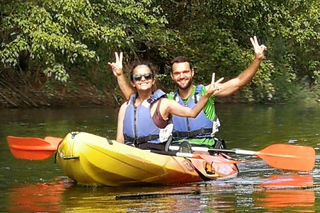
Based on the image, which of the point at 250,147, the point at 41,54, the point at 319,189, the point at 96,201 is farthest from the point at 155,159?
the point at 41,54

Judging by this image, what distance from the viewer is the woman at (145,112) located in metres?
7.66

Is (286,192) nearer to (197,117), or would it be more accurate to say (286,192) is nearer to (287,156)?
(287,156)

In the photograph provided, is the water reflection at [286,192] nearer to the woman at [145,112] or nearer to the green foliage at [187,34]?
the woman at [145,112]

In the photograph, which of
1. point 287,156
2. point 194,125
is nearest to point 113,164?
point 194,125

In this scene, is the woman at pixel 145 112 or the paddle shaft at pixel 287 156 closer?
the woman at pixel 145 112

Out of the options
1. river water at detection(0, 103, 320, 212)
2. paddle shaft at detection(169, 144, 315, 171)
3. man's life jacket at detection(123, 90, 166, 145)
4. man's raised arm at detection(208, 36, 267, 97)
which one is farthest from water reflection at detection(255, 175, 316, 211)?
man's life jacket at detection(123, 90, 166, 145)

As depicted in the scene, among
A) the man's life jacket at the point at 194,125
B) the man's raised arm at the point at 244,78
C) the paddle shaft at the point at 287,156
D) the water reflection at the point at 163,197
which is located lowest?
the water reflection at the point at 163,197

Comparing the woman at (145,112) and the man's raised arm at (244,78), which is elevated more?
the man's raised arm at (244,78)

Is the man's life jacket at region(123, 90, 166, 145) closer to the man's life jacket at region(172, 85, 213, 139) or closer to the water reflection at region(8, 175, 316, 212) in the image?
the water reflection at region(8, 175, 316, 212)

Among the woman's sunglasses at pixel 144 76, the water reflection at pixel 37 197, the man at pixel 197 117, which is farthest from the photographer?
the man at pixel 197 117

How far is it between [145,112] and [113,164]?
70cm

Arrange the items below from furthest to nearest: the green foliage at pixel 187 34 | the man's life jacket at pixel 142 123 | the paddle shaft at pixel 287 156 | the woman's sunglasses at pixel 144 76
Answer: the green foliage at pixel 187 34 → the paddle shaft at pixel 287 156 → the man's life jacket at pixel 142 123 → the woman's sunglasses at pixel 144 76

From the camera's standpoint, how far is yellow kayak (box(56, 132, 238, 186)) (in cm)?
725

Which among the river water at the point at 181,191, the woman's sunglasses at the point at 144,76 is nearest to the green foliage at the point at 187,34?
the river water at the point at 181,191
